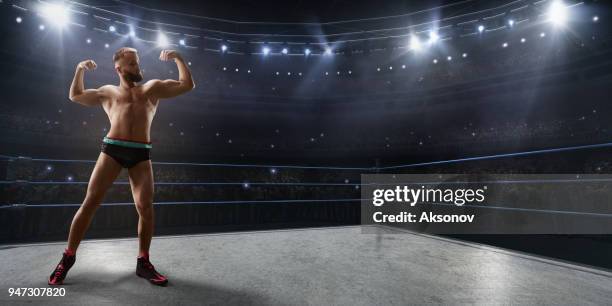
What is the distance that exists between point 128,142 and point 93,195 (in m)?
0.38

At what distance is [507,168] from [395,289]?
14296mm

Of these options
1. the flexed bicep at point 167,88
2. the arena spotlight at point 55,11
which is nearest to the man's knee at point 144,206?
the flexed bicep at point 167,88

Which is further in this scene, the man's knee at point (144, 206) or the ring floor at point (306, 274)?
the man's knee at point (144, 206)

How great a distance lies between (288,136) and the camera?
1928cm

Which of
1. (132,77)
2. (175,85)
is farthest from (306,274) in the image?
(132,77)

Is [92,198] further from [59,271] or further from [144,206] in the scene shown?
[59,271]

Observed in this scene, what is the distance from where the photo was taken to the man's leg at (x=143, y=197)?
1856mm

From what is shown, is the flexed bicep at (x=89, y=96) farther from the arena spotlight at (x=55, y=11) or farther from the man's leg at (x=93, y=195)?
the arena spotlight at (x=55, y=11)

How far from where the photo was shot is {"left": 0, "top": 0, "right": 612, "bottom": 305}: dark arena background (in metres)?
1.84

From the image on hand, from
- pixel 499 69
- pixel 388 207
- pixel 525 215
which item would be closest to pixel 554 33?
pixel 499 69

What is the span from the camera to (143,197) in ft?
6.09

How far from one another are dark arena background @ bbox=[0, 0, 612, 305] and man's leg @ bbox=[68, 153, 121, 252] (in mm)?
254

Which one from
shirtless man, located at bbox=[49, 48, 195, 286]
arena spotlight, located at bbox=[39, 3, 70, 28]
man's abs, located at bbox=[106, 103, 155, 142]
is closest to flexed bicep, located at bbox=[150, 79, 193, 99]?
shirtless man, located at bbox=[49, 48, 195, 286]

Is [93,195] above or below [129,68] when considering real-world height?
below
